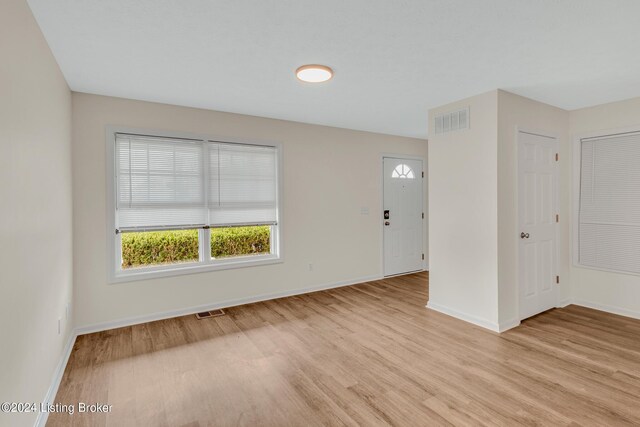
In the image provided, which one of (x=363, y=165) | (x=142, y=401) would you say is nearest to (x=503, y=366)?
(x=142, y=401)

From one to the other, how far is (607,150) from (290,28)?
4091 mm

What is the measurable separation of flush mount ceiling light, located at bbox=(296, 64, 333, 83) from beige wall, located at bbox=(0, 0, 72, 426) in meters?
1.79

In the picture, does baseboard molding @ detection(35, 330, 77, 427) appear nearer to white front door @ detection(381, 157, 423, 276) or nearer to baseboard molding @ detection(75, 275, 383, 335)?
baseboard molding @ detection(75, 275, 383, 335)

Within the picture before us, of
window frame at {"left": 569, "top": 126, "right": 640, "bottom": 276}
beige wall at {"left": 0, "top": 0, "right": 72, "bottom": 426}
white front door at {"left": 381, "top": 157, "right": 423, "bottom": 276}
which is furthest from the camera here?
white front door at {"left": 381, "top": 157, "right": 423, "bottom": 276}

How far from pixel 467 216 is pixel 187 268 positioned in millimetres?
3366

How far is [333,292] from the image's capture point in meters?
4.81

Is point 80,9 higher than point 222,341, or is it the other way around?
point 80,9

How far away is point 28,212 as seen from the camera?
→ 182cm

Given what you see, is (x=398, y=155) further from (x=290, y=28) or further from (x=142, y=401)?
(x=142, y=401)

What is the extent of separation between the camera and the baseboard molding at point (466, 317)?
335cm

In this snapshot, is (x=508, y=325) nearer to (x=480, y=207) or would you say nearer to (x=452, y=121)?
(x=480, y=207)

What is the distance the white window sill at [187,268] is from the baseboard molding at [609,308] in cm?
400

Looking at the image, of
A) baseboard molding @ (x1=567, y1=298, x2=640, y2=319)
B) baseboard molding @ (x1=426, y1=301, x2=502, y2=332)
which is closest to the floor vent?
baseboard molding @ (x1=426, y1=301, x2=502, y2=332)

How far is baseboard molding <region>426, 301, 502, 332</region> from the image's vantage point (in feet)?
11.0
